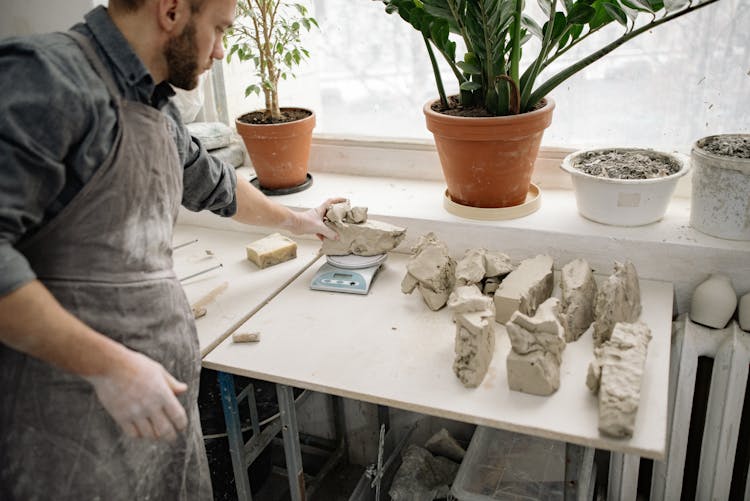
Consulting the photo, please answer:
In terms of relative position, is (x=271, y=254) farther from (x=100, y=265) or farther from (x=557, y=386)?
(x=557, y=386)

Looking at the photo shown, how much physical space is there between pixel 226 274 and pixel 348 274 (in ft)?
1.30

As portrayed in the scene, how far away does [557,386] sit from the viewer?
1473 millimetres

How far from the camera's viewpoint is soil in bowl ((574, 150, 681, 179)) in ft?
6.25

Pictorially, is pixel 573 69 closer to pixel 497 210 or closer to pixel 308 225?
pixel 497 210

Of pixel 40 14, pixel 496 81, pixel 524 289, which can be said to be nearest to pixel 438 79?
pixel 496 81

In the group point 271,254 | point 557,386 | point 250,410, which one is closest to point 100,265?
point 271,254


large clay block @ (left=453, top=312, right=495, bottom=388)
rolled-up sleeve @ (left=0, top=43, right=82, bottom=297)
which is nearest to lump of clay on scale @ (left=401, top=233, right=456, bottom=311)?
large clay block @ (left=453, top=312, right=495, bottom=388)

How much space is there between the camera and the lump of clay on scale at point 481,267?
1786 millimetres

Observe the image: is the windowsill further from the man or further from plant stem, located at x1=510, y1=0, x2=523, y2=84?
the man

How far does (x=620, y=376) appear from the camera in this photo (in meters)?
1.40

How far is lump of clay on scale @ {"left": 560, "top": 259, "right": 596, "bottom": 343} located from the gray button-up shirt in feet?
3.54

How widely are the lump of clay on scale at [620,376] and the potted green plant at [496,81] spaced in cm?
61

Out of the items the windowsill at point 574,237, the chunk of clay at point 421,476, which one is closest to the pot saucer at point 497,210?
the windowsill at point 574,237

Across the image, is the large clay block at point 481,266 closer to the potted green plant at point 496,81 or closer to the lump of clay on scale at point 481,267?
the lump of clay on scale at point 481,267
